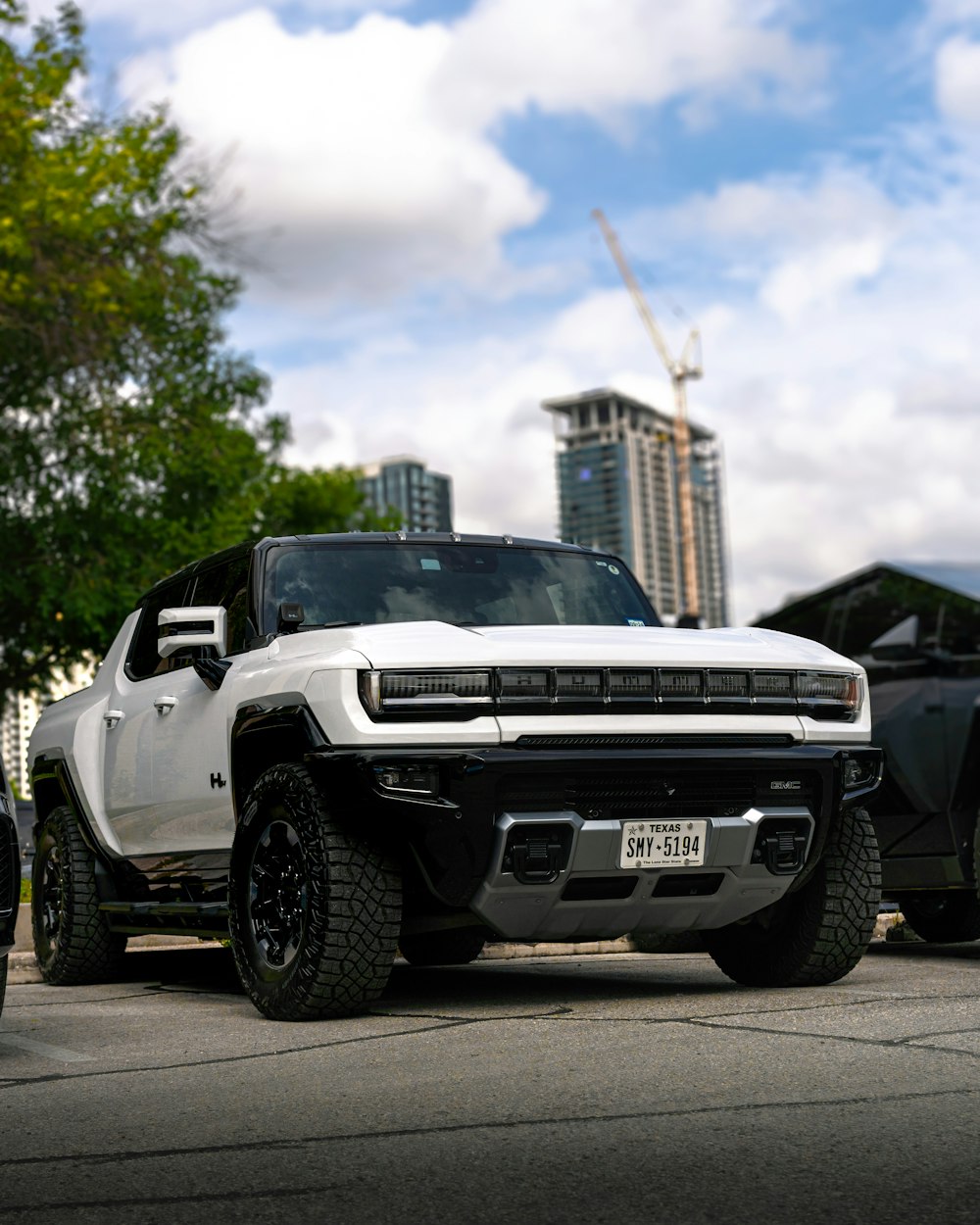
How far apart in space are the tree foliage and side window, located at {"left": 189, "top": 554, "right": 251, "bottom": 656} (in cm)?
2032

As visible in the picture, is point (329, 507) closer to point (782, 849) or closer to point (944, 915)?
point (944, 915)

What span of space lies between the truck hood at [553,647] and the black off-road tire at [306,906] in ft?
1.78

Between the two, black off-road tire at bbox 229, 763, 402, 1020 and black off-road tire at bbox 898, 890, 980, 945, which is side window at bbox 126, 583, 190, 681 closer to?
black off-road tire at bbox 229, 763, 402, 1020

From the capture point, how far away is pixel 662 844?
602cm

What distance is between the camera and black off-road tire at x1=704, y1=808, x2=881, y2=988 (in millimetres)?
6590

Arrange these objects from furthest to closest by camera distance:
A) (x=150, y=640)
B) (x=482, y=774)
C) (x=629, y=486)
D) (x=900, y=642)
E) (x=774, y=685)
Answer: (x=629, y=486) → (x=900, y=642) → (x=150, y=640) → (x=774, y=685) → (x=482, y=774)

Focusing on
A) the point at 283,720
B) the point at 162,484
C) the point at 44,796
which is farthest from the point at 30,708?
the point at 283,720

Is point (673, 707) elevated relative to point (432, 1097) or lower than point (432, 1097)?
elevated

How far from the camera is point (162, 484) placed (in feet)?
101

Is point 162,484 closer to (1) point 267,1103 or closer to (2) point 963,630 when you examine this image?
(2) point 963,630

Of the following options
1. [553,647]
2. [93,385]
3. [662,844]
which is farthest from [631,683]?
[93,385]

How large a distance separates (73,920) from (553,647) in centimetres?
335

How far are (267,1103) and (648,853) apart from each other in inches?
74.0

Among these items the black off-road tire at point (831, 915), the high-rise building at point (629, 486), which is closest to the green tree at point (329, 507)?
the black off-road tire at point (831, 915)
